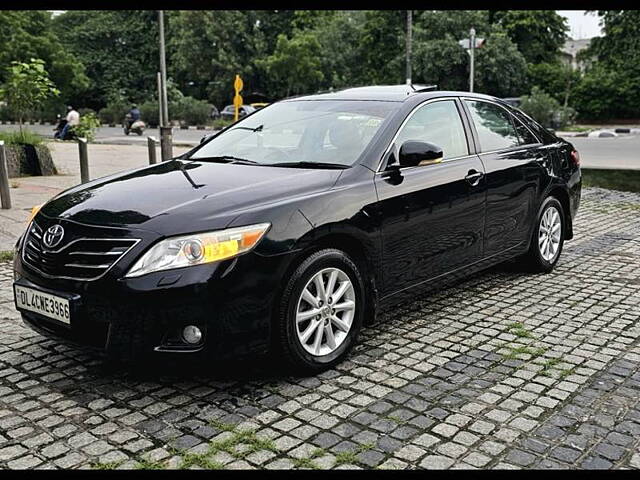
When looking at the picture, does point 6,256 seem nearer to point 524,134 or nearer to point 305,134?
point 305,134

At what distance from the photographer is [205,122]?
41.2 meters

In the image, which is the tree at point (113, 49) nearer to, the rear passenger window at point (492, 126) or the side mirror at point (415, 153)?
the rear passenger window at point (492, 126)

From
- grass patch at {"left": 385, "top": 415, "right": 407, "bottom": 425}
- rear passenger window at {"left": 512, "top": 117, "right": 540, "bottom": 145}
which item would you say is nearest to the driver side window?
rear passenger window at {"left": 512, "top": 117, "right": 540, "bottom": 145}

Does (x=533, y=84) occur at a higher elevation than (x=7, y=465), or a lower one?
higher

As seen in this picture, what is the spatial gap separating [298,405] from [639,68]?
42846mm

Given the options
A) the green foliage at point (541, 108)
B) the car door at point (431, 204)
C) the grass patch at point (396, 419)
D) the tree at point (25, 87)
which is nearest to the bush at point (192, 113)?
the green foliage at point (541, 108)

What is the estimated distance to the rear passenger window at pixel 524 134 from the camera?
6289 mm

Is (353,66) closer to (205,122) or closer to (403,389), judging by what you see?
(205,122)

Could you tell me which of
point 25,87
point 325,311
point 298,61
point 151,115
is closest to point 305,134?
point 325,311

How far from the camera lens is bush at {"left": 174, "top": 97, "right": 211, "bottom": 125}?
135 ft

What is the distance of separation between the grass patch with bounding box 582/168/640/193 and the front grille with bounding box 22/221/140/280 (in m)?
10.8

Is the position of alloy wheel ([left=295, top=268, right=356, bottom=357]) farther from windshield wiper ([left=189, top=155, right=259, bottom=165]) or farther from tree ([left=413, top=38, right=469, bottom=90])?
tree ([left=413, top=38, right=469, bottom=90])

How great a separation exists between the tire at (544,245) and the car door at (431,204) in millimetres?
1061

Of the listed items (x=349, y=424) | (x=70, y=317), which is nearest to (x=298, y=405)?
(x=349, y=424)
